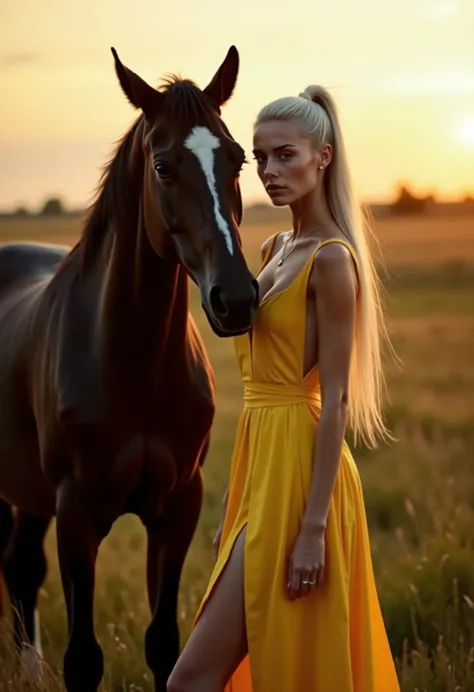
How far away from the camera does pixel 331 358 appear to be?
7.09ft

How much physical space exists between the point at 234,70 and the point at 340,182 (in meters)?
0.57

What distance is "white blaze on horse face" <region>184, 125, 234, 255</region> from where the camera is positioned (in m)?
2.34

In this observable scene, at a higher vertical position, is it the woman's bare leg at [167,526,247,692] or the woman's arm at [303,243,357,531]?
the woman's arm at [303,243,357,531]

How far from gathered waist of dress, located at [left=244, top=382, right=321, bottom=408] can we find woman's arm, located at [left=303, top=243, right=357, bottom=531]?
11 centimetres

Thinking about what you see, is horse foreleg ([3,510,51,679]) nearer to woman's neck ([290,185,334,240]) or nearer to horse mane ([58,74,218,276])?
horse mane ([58,74,218,276])

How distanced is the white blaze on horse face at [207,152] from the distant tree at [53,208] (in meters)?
4.55

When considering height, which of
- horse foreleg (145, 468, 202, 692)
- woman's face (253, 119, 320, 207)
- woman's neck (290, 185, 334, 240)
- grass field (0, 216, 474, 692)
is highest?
woman's face (253, 119, 320, 207)

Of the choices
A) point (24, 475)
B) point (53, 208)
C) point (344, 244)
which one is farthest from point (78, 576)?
point (53, 208)

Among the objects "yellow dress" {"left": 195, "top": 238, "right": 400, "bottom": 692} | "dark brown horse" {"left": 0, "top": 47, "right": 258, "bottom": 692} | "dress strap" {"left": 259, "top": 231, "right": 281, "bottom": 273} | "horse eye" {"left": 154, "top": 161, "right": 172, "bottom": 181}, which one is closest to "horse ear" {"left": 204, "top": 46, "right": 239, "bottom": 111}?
"dark brown horse" {"left": 0, "top": 47, "right": 258, "bottom": 692}

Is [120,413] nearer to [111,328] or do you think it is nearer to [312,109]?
[111,328]

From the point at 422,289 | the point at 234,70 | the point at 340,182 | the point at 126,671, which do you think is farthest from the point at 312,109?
the point at 422,289

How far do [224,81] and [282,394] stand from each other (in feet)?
2.92

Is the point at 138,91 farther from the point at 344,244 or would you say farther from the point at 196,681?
the point at 196,681

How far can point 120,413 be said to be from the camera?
283 centimetres
